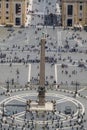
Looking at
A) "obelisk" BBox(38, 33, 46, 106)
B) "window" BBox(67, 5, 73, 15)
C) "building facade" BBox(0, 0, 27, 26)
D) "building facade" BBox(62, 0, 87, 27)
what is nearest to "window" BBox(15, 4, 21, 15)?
"building facade" BBox(0, 0, 27, 26)

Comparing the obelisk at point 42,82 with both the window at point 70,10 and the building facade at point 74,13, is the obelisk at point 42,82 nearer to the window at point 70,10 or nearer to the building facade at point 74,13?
the building facade at point 74,13

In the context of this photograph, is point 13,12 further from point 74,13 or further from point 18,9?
point 74,13

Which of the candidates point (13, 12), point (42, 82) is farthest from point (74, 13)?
point (42, 82)

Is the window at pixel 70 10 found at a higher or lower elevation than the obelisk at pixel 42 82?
higher

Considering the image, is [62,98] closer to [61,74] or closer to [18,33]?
[61,74]

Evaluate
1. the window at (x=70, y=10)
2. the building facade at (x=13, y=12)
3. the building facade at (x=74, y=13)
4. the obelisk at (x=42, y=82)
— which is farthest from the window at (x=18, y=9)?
the obelisk at (x=42, y=82)

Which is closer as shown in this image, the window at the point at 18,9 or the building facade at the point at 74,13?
the window at the point at 18,9
